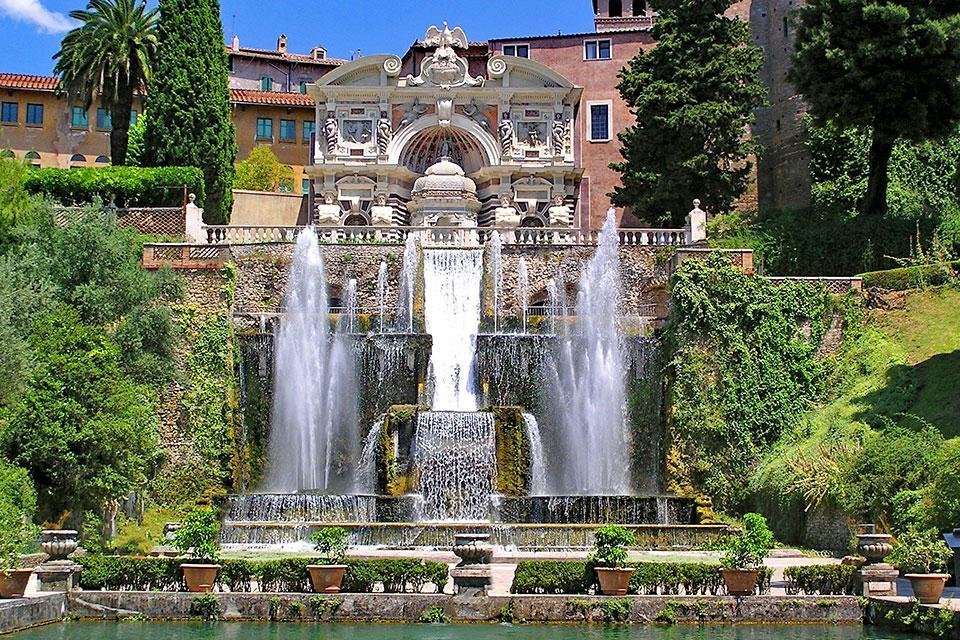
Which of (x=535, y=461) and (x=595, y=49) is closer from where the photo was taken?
(x=535, y=461)

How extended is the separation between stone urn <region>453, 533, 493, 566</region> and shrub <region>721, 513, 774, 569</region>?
12.5 ft

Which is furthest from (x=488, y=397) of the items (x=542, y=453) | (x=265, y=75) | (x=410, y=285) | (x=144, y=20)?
(x=265, y=75)

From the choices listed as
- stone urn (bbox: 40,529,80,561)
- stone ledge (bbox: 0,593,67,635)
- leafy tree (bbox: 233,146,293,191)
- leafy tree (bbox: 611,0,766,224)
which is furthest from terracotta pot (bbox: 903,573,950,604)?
leafy tree (bbox: 233,146,293,191)

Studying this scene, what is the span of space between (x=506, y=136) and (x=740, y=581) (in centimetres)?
3029

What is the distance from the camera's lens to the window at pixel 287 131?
2222 inches

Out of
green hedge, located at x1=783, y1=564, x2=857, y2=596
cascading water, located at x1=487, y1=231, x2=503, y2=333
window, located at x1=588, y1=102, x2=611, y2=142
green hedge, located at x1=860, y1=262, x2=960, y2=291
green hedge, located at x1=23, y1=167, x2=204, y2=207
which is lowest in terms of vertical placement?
green hedge, located at x1=783, y1=564, x2=857, y2=596

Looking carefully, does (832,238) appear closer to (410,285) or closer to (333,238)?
(410,285)

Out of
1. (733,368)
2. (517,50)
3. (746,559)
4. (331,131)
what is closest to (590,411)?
(733,368)

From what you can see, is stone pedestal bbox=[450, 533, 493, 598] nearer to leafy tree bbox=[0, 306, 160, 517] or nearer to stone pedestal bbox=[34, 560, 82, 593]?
stone pedestal bbox=[34, 560, 82, 593]

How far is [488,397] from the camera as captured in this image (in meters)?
33.3

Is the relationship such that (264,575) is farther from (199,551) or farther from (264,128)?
(264,128)

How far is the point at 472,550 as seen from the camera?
1895 centimetres

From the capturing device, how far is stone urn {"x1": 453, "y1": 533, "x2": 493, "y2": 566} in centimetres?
1895

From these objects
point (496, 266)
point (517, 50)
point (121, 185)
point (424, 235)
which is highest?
point (517, 50)
